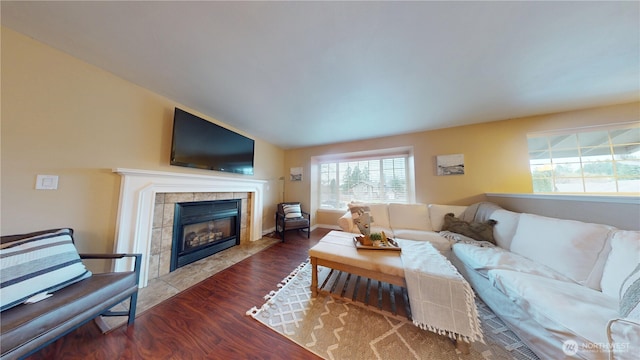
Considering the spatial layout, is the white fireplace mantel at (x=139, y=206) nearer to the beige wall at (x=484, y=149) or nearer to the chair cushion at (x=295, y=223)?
the chair cushion at (x=295, y=223)

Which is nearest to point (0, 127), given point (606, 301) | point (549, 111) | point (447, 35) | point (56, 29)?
point (56, 29)

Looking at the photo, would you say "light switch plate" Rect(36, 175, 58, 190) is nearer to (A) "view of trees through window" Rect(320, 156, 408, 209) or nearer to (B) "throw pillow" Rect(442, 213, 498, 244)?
(A) "view of trees through window" Rect(320, 156, 408, 209)

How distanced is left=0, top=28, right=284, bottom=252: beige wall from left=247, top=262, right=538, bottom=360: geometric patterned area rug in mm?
1849

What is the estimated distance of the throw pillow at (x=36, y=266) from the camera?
0.90 metres

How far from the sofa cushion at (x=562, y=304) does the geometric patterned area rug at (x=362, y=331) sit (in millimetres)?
326

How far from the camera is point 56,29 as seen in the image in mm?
1263

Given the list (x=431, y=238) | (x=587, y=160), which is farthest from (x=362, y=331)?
(x=587, y=160)

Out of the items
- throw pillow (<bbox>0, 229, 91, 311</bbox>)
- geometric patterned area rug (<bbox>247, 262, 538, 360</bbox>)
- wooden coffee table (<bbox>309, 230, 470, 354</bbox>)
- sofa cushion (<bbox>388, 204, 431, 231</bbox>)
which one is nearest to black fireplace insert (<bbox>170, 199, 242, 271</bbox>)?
throw pillow (<bbox>0, 229, 91, 311</bbox>)

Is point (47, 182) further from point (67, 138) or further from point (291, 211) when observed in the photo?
point (291, 211)

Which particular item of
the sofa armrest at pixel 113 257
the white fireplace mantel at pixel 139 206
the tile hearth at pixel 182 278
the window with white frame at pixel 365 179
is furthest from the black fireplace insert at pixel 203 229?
the window with white frame at pixel 365 179

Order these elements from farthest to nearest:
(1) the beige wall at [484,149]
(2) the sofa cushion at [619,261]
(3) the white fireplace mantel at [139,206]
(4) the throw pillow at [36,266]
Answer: (1) the beige wall at [484,149] → (3) the white fireplace mantel at [139,206] → (2) the sofa cushion at [619,261] → (4) the throw pillow at [36,266]

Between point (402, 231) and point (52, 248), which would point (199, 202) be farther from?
point (402, 231)

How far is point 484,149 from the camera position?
2.85 meters

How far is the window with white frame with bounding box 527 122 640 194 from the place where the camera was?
7.18ft
